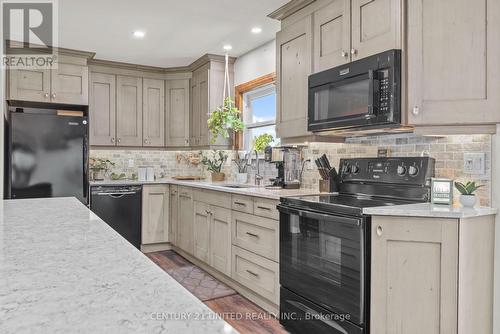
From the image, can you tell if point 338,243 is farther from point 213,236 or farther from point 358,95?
point 213,236

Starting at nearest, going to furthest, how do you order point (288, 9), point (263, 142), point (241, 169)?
point (288, 9) → point (263, 142) → point (241, 169)

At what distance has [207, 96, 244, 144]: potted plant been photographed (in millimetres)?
4035

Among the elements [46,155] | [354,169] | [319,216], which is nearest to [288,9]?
[354,169]

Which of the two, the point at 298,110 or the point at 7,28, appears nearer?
the point at 298,110

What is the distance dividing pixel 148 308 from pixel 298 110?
246 cm

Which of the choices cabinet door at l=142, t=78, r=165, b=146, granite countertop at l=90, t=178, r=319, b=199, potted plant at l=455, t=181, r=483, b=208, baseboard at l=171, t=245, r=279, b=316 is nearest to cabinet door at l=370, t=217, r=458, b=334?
potted plant at l=455, t=181, r=483, b=208

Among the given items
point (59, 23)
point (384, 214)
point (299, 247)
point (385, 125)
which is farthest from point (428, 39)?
point (59, 23)

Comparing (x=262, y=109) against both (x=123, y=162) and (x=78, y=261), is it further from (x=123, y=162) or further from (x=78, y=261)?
(x=78, y=261)

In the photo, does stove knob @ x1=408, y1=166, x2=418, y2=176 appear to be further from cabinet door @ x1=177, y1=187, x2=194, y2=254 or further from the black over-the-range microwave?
cabinet door @ x1=177, y1=187, x2=194, y2=254

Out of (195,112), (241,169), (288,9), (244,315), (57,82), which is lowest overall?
(244,315)

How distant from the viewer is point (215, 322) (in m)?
0.45

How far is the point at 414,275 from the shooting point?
1.75 meters

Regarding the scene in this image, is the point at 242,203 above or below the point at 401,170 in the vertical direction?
below

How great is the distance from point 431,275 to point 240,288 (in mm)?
1732
